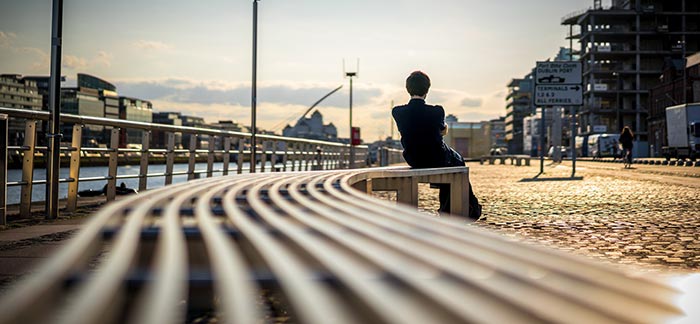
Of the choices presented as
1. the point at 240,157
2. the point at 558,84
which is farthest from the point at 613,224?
the point at 558,84

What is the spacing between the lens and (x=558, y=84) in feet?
71.9

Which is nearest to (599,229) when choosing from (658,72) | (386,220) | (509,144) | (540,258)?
(386,220)

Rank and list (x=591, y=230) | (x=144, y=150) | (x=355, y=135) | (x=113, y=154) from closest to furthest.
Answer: (x=591, y=230) → (x=113, y=154) → (x=144, y=150) → (x=355, y=135)

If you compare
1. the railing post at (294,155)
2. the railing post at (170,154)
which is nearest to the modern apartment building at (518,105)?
the railing post at (294,155)

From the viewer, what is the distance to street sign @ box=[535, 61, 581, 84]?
71.8 feet

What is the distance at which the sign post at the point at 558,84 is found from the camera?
21.8 meters

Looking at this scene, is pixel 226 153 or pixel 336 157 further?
pixel 336 157

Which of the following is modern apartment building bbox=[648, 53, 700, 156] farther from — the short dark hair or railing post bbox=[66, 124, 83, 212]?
railing post bbox=[66, 124, 83, 212]

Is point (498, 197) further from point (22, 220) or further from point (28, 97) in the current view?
point (28, 97)

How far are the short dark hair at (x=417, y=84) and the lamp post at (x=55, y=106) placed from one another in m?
3.64

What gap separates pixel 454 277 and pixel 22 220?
6.55 meters

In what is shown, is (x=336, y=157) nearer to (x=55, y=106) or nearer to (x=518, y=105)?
(x=55, y=106)

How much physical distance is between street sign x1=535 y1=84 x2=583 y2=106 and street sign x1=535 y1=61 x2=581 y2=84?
167mm

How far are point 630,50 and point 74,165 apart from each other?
94.9 meters
